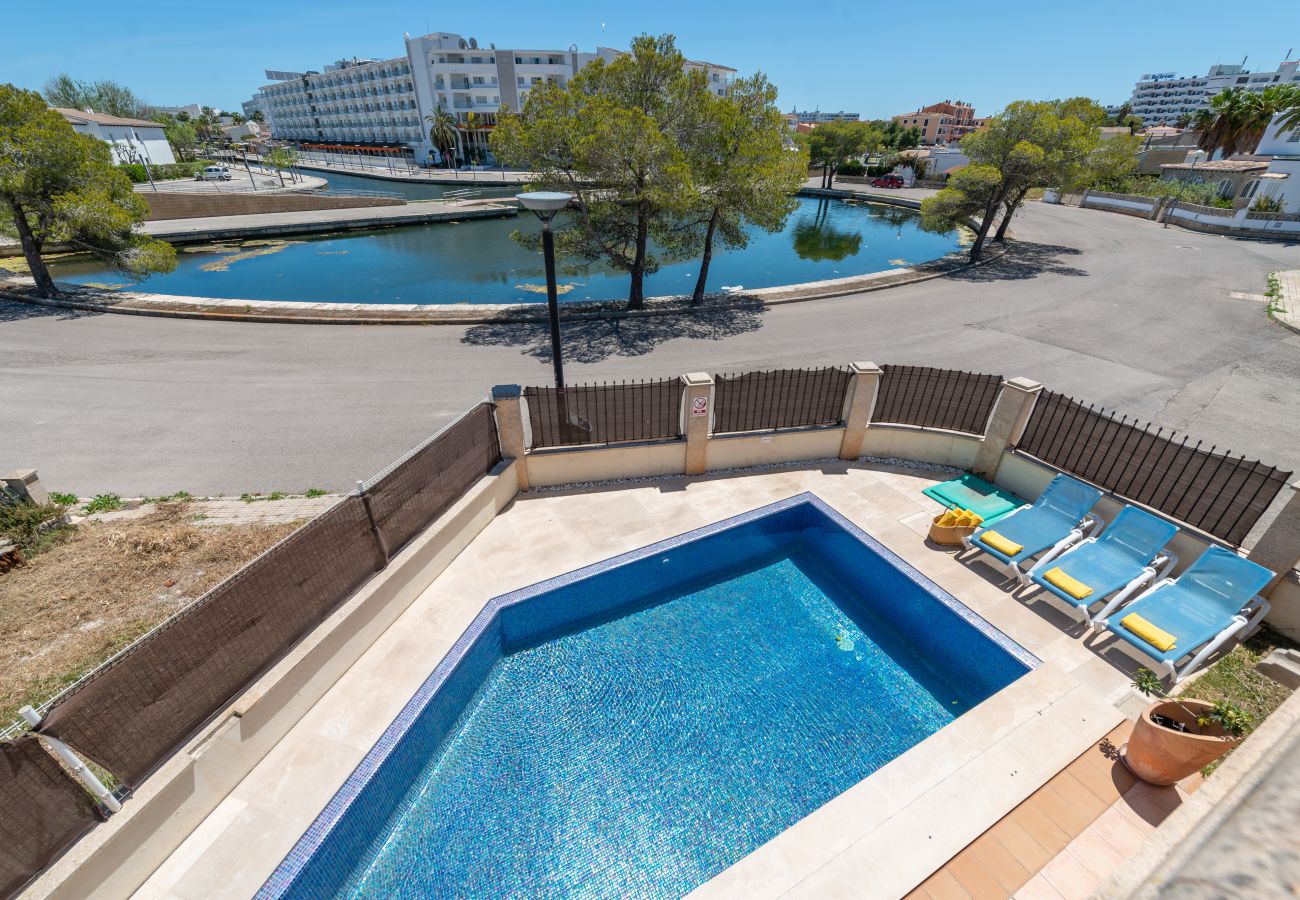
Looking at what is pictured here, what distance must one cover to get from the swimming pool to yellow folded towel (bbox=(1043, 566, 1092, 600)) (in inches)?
45.0

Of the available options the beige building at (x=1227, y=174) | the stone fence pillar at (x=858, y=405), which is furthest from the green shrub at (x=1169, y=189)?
the stone fence pillar at (x=858, y=405)

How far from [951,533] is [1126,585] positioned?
2.20m

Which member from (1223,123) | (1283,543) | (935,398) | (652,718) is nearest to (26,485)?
(652,718)

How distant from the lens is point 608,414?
1034cm

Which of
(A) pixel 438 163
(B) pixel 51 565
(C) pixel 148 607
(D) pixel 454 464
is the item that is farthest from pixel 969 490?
(A) pixel 438 163

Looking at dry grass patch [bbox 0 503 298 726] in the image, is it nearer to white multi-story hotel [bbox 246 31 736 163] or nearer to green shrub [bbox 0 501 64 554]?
green shrub [bbox 0 501 64 554]

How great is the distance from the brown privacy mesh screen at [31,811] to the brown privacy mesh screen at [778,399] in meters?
9.22

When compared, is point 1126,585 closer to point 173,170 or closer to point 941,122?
point 173,170

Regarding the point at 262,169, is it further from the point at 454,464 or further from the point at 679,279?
the point at 454,464

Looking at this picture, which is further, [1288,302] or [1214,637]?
[1288,302]

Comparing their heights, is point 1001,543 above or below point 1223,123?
below

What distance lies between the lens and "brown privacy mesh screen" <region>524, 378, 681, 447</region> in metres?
10.0

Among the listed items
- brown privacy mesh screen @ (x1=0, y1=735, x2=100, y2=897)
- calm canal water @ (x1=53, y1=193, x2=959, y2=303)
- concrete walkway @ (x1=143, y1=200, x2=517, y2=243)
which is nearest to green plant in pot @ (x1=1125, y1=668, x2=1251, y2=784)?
brown privacy mesh screen @ (x1=0, y1=735, x2=100, y2=897)

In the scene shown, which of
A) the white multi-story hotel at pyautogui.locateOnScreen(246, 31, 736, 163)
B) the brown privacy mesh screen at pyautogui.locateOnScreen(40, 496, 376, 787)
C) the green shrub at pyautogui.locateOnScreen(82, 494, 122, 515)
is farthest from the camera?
the white multi-story hotel at pyautogui.locateOnScreen(246, 31, 736, 163)
